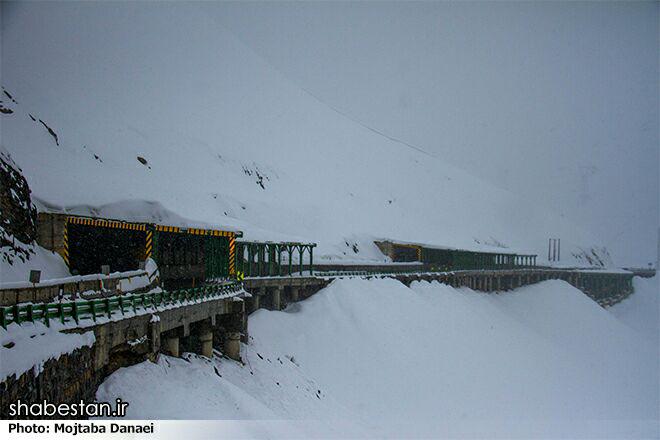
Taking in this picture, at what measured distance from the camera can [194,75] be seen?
86.5 metres

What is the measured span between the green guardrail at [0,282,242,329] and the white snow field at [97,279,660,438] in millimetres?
2038

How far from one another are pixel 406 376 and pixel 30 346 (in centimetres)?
2010

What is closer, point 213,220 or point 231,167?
point 213,220

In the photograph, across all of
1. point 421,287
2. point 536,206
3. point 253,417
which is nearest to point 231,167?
point 421,287

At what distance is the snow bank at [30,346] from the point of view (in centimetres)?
957

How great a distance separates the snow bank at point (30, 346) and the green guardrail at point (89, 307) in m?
0.23

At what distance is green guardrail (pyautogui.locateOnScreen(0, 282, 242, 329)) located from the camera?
10.7 meters

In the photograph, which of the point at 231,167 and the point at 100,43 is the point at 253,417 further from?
the point at 100,43

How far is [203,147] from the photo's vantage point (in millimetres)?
66750

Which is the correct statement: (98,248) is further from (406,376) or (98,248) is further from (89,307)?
(406,376)

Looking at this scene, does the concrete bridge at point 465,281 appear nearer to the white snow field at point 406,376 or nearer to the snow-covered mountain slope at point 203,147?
the white snow field at point 406,376

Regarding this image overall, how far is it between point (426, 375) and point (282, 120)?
75.8 meters

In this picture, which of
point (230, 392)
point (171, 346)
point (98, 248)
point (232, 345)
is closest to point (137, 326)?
point (171, 346)

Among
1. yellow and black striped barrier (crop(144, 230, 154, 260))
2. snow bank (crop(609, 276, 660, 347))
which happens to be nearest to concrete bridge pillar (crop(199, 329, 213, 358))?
yellow and black striped barrier (crop(144, 230, 154, 260))
